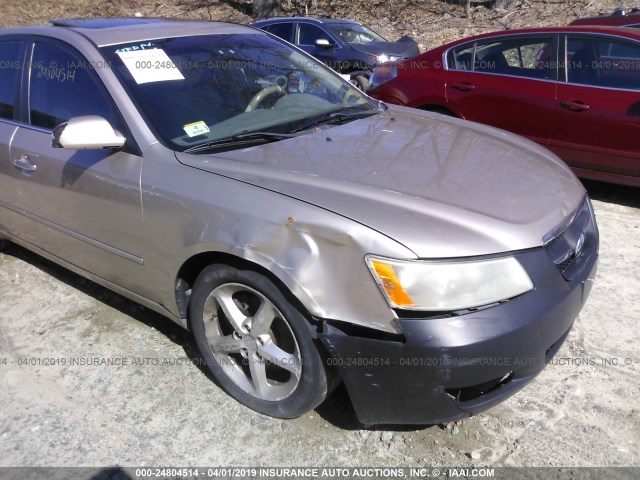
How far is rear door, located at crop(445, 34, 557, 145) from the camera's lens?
5.21m

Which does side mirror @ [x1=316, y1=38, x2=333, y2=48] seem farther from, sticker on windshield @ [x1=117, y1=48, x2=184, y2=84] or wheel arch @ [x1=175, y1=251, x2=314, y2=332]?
wheel arch @ [x1=175, y1=251, x2=314, y2=332]

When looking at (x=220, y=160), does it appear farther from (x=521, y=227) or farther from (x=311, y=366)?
(x=521, y=227)

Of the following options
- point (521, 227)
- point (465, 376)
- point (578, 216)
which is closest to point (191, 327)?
point (465, 376)

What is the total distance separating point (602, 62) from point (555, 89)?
434 millimetres

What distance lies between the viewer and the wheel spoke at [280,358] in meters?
2.50

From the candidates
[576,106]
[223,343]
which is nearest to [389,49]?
[576,106]

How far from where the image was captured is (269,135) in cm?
290

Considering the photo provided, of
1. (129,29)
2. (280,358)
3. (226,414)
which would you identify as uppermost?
(129,29)

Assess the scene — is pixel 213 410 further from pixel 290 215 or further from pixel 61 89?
pixel 61 89

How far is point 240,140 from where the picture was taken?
2.85 meters

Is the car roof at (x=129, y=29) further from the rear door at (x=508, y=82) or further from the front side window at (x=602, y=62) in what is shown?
the front side window at (x=602, y=62)

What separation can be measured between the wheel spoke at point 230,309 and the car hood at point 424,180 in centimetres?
53

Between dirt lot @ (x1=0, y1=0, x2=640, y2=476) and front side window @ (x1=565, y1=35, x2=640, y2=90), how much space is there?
6.34 ft

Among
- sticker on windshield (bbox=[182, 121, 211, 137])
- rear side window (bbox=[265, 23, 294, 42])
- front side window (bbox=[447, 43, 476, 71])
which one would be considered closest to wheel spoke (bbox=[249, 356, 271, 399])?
sticker on windshield (bbox=[182, 121, 211, 137])
